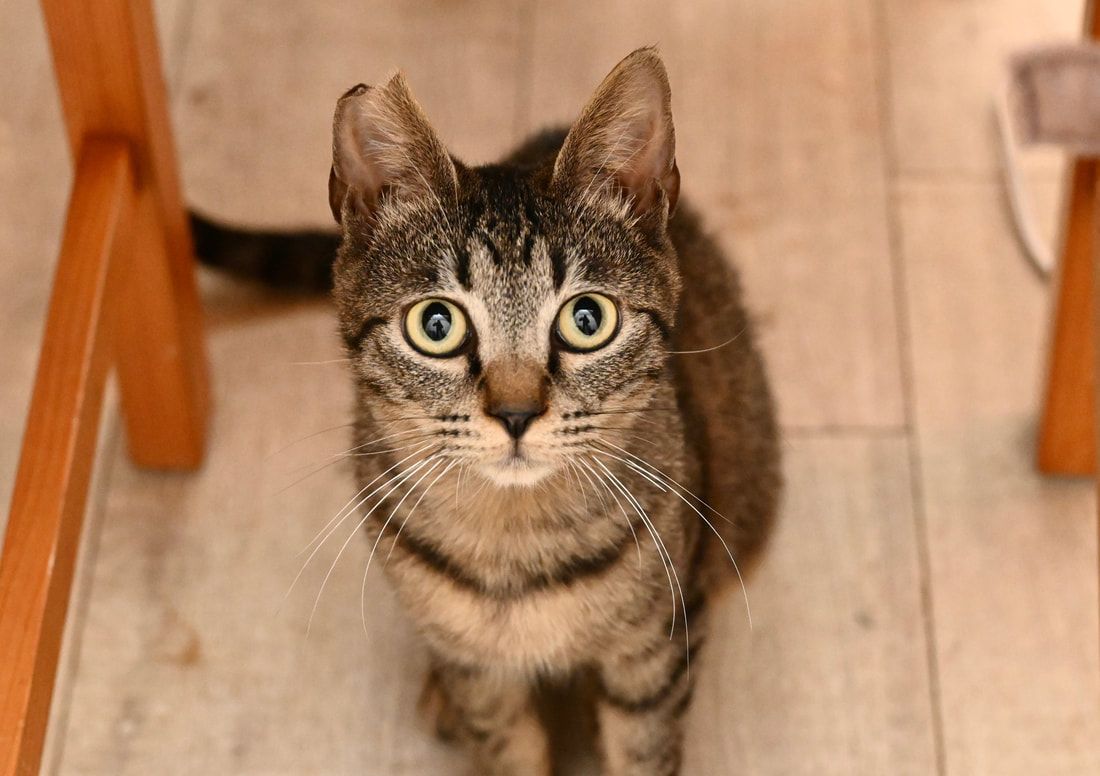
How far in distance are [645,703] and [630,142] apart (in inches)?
20.0

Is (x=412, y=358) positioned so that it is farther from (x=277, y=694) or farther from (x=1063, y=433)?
(x=1063, y=433)

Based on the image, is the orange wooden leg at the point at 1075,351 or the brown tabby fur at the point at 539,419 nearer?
the brown tabby fur at the point at 539,419

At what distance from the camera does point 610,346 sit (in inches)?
43.2

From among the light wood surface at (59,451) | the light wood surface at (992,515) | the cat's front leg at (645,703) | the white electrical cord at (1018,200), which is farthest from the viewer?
the white electrical cord at (1018,200)

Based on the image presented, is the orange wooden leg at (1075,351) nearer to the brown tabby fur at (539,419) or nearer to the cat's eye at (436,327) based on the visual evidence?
the brown tabby fur at (539,419)

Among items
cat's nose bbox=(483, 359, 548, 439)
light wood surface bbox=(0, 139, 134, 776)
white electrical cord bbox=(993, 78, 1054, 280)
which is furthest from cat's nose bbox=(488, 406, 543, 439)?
white electrical cord bbox=(993, 78, 1054, 280)

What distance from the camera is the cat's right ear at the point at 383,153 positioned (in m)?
1.06

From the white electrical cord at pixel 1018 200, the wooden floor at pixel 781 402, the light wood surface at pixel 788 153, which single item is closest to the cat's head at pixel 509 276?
the wooden floor at pixel 781 402

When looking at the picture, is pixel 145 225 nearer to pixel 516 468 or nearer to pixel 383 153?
pixel 383 153

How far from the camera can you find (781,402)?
174 centimetres

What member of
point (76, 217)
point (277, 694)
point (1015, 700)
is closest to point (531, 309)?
point (76, 217)

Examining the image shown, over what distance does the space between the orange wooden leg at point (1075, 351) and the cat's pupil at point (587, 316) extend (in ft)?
2.09

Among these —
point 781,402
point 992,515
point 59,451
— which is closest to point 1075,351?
point 992,515

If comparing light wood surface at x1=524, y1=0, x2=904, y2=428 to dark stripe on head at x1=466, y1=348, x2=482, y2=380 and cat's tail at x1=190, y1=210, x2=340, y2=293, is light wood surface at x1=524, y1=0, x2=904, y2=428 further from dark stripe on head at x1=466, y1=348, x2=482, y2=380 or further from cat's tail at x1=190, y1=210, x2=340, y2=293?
dark stripe on head at x1=466, y1=348, x2=482, y2=380
